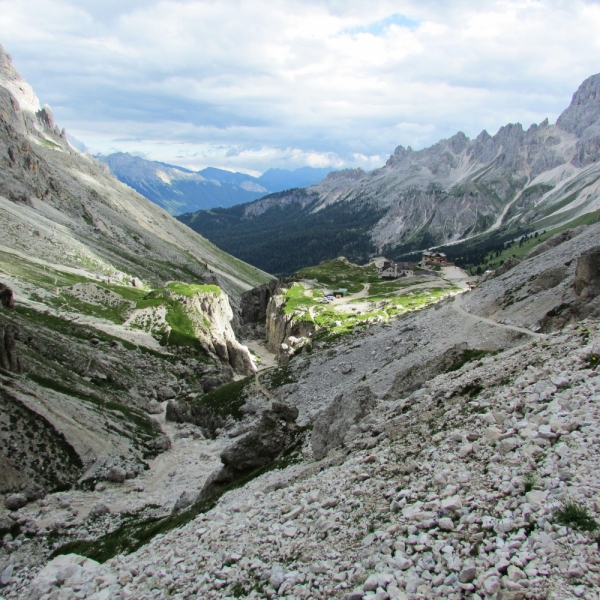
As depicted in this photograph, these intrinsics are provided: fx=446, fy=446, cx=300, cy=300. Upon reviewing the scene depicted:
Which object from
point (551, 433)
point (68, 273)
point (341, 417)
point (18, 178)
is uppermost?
point (18, 178)

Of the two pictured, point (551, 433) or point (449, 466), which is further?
point (449, 466)

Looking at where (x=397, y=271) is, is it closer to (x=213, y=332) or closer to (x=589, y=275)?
(x=213, y=332)

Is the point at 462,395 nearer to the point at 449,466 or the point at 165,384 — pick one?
the point at 449,466

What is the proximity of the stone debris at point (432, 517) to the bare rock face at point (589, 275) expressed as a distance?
24.5 meters

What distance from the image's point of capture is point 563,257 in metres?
71.1

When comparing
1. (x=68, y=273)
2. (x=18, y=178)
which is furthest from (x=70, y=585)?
(x=18, y=178)

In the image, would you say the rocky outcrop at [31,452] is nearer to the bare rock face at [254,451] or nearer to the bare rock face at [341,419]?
the bare rock face at [254,451]

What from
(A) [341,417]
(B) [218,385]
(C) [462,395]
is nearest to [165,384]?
(B) [218,385]

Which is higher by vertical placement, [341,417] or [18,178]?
[18,178]

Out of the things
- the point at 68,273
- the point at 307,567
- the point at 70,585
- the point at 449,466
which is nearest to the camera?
the point at 307,567

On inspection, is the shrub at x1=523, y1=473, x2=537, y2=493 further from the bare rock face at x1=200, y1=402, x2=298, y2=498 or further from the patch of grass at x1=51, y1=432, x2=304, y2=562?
the bare rock face at x1=200, y1=402, x2=298, y2=498

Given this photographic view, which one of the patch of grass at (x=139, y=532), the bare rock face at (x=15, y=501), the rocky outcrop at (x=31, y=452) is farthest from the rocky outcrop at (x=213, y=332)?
the patch of grass at (x=139, y=532)

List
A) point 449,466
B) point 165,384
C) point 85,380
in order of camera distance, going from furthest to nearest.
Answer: point 165,384
point 85,380
point 449,466

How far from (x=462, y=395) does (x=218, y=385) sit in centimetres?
6645
